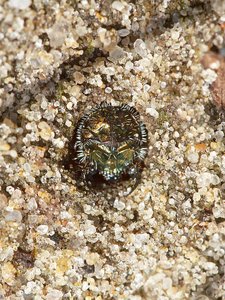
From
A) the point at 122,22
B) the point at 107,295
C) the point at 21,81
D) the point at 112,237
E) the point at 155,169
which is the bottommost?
the point at 107,295

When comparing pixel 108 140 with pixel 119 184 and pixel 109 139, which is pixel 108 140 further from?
pixel 119 184

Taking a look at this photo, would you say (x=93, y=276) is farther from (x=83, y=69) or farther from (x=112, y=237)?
(x=83, y=69)

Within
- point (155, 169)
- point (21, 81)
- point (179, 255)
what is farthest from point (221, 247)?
point (21, 81)

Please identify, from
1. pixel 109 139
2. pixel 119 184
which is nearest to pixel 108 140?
pixel 109 139

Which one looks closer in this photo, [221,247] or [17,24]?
[17,24]
